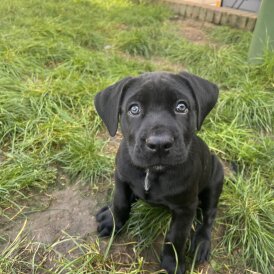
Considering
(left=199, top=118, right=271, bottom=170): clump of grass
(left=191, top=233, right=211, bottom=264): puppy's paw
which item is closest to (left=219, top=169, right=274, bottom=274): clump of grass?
(left=191, top=233, right=211, bottom=264): puppy's paw

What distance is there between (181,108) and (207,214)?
1.05m

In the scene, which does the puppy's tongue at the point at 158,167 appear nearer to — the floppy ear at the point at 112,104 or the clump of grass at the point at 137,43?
the floppy ear at the point at 112,104

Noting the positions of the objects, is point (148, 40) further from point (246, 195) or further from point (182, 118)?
point (182, 118)

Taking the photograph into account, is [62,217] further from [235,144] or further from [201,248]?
[235,144]

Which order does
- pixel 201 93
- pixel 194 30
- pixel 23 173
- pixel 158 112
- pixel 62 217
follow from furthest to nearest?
pixel 194 30, pixel 23 173, pixel 62 217, pixel 201 93, pixel 158 112

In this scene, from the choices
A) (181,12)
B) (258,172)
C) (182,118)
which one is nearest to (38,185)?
(182,118)

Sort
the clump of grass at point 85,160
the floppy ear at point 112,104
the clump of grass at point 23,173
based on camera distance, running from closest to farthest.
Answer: the floppy ear at point 112,104 < the clump of grass at point 23,173 < the clump of grass at point 85,160

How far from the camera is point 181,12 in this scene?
8234 mm

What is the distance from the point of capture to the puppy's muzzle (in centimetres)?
233

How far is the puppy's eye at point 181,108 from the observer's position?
2539 mm

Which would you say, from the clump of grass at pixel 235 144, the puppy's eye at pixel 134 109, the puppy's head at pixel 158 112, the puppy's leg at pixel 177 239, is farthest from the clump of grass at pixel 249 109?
the puppy's eye at pixel 134 109

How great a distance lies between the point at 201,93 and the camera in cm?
263

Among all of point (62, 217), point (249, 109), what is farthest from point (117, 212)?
point (249, 109)

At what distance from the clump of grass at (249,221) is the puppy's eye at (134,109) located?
137cm
